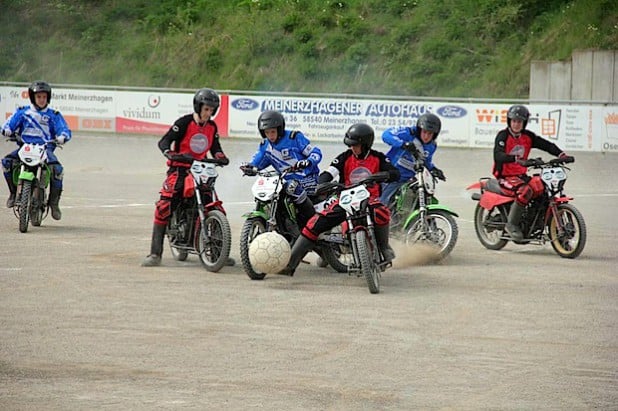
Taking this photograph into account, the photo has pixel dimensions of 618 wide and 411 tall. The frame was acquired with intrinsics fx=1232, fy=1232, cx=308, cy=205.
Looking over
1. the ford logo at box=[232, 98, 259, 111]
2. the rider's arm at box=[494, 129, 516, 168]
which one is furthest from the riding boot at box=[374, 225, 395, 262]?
the ford logo at box=[232, 98, 259, 111]

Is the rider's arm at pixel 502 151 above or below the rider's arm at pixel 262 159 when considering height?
above

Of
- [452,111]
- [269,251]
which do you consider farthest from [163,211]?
[452,111]

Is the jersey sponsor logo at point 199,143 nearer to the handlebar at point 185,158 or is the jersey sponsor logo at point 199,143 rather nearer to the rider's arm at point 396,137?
the handlebar at point 185,158

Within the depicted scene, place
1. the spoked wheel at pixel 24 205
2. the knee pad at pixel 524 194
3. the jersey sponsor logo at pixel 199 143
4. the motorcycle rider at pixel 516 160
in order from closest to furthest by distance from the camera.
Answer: the jersey sponsor logo at pixel 199 143
the knee pad at pixel 524 194
the motorcycle rider at pixel 516 160
the spoked wheel at pixel 24 205

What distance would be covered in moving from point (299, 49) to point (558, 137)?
16109mm

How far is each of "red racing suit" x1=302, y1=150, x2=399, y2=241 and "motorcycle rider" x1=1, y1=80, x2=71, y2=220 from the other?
556cm

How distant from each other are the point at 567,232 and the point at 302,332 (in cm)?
610

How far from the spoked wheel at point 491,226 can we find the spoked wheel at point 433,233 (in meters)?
1.54

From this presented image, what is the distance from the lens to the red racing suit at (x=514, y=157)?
49.8 feet

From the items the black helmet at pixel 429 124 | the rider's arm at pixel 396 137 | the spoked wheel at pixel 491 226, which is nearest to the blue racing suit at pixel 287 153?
the rider's arm at pixel 396 137

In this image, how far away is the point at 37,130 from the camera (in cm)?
1689

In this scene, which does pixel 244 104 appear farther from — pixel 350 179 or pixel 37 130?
pixel 350 179

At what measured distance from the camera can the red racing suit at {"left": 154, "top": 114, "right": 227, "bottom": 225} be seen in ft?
44.0

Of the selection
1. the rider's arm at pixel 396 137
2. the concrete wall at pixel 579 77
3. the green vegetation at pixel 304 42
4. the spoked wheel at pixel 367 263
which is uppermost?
the green vegetation at pixel 304 42
